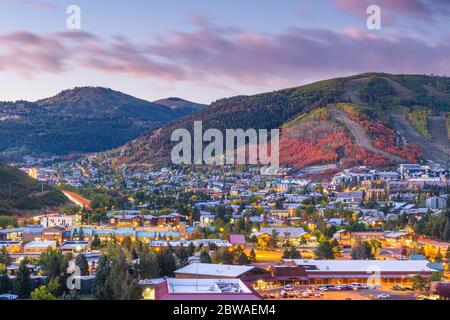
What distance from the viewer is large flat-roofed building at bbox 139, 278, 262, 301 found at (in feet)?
32.4

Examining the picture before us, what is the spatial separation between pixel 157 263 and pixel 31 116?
361 feet

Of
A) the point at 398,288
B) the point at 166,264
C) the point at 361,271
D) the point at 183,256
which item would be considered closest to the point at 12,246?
the point at 183,256

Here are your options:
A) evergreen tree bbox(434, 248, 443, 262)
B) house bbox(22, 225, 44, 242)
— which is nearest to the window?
evergreen tree bbox(434, 248, 443, 262)

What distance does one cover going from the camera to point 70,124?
4633 inches

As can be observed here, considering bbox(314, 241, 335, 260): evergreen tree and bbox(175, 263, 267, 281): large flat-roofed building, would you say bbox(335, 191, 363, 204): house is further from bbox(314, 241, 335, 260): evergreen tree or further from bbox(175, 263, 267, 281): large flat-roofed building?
bbox(175, 263, 267, 281): large flat-roofed building

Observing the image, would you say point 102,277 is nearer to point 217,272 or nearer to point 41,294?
point 41,294

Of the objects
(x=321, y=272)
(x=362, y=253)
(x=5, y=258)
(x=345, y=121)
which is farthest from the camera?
(x=345, y=121)

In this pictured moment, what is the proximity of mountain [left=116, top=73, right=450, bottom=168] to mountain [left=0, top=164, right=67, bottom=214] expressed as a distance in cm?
2690

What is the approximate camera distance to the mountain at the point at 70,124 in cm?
10262

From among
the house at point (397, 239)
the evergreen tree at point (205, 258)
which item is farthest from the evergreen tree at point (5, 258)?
the house at point (397, 239)

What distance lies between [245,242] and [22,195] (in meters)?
14.2

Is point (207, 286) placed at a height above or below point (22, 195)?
below

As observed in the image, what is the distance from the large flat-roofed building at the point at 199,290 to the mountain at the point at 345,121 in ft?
138

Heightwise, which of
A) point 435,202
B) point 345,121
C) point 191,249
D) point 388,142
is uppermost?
point 345,121
